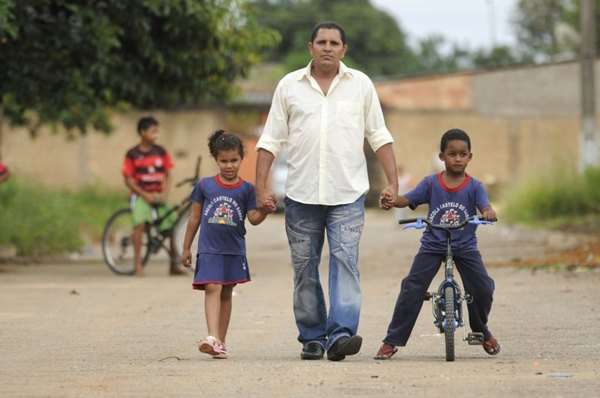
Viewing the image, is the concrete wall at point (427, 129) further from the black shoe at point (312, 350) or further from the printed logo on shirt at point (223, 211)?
the black shoe at point (312, 350)

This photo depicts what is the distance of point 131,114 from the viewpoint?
47812 millimetres

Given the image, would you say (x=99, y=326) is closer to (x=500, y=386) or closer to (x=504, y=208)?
(x=500, y=386)

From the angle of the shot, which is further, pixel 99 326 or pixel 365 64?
pixel 365 64

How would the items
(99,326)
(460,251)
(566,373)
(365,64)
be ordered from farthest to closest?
(365,64)
(99,326)
(460,251)
(566,373)

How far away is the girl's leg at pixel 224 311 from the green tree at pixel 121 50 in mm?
8228

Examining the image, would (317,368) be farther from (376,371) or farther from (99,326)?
(99,326)

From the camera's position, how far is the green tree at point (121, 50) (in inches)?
725

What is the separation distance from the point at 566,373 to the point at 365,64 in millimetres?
69551

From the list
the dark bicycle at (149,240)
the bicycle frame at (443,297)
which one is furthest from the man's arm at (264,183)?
the dark bicycle at (149,240)

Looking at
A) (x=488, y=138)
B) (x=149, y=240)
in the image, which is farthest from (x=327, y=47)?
(x=488, y=138)

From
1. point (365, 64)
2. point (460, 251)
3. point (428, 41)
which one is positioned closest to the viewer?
point (460, 251)

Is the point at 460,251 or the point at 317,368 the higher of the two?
the point at 460,251

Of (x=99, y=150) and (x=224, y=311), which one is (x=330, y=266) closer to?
(x=224, y=311)

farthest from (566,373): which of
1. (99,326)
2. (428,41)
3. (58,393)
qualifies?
(428,41)
